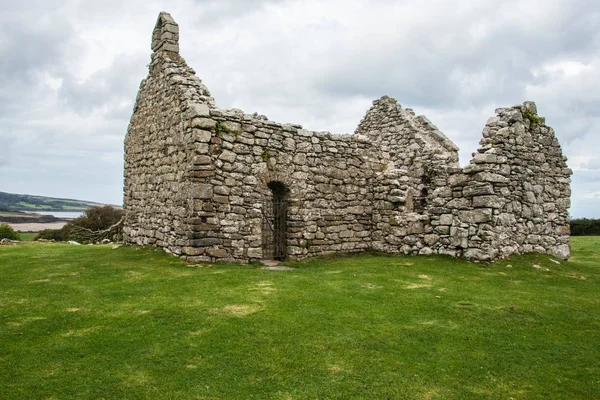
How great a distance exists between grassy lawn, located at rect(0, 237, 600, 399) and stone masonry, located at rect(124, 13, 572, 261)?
205 cm

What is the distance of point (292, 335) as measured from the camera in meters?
7.25

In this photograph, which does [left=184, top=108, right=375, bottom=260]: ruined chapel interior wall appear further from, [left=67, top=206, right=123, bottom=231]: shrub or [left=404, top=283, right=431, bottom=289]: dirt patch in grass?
[left=67, top=206, right=123, bottom=231]: shrub

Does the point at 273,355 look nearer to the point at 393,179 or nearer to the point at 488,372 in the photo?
the point at 488,372

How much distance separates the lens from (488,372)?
620cm

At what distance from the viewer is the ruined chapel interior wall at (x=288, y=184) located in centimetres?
1345

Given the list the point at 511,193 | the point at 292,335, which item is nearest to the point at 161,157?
the point at 292,335

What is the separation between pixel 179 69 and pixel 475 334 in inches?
453

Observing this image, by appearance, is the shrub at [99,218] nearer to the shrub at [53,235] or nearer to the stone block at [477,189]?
the shrub at [53,235]

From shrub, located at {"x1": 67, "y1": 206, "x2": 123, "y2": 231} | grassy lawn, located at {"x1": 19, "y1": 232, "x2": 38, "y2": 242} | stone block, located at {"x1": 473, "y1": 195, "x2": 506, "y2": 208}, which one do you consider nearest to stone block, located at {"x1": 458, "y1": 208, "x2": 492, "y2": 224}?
stone block, located at {"x1": 473, "y1": 195, "x2": 506, "y2": 208}

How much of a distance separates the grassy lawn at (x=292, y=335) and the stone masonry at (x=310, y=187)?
205 centimetres

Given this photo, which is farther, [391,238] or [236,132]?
[391,238]

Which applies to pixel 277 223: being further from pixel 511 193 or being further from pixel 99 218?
pixel 99 218

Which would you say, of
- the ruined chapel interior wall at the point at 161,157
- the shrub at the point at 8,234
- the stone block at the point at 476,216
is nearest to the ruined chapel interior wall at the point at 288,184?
the ruined chapel interior wall at the point at 161,157

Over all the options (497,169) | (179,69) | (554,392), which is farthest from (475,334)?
(179,69)
